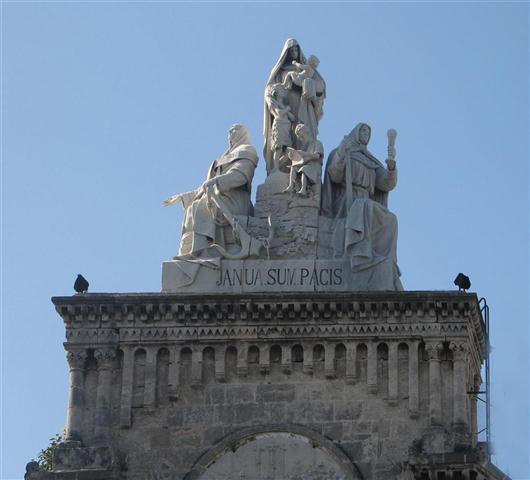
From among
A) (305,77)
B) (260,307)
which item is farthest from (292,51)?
(260,307)

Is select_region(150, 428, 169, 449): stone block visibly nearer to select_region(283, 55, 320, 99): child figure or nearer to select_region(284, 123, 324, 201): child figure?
select_region(284, 123, 324, 201): child figure

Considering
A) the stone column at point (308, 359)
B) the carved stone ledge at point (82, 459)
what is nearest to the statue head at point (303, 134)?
the stone column at point (308, 359)

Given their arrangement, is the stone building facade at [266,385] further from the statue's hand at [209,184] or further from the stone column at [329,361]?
the statue's hand at [209,184]

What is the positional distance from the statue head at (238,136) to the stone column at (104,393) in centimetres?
547

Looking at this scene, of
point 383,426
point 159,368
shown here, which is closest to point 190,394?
point 159,368

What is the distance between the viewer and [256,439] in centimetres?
4894

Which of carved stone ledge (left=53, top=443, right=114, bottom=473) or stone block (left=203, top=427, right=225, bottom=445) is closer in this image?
carved stone ledge (left=53, top=443, right=114, bottom=473)

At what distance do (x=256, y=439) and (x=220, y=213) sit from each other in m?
5.01

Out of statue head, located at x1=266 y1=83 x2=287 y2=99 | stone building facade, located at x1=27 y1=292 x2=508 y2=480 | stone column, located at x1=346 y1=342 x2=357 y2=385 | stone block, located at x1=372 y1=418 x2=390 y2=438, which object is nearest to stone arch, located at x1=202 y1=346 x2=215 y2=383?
stone building facade, located at x1=27 y1=292 x2=508 y2=480

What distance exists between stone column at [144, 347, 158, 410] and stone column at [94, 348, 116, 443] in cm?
69

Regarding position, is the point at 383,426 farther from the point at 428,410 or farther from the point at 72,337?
the point at 72,337

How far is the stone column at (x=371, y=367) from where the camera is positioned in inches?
1934

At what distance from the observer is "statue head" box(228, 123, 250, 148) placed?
52.6m

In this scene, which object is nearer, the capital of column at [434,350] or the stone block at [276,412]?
the stone block at [276,412]
